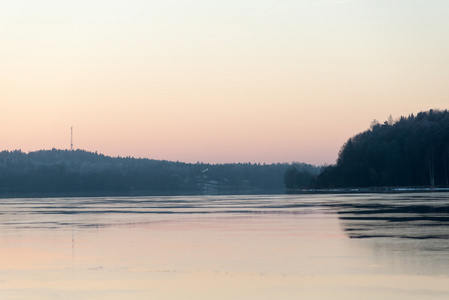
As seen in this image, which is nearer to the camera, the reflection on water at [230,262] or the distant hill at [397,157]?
the reflection on water at [230,262]

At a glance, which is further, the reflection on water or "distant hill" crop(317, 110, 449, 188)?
"distant hill" crop(317, 110, 449, 188)

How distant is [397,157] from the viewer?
158000mm

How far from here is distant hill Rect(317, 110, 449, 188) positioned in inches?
5925

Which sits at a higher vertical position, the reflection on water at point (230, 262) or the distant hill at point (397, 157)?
the distant hill at point (397, 157)

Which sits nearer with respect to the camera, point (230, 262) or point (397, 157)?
point (230, 262)

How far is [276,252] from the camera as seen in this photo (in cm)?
2322

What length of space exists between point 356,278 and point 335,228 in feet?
49.6

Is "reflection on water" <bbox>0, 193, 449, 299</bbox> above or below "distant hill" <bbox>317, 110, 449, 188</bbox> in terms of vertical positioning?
below

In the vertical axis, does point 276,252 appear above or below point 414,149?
below

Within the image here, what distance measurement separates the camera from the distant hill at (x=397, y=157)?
150500 millimetres

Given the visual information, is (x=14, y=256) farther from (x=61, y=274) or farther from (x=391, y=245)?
(x=391, y=245)

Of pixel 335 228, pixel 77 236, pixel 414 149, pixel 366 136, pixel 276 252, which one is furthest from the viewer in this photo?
pixel 366 136

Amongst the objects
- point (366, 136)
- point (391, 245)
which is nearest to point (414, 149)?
point (366, 136)

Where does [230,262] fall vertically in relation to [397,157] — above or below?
below
